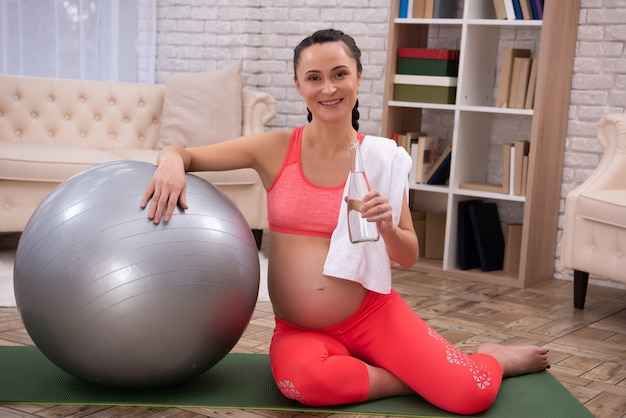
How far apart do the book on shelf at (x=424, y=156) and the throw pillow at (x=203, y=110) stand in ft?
3.02

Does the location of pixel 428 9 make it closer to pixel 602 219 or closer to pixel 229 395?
pixel 602 219

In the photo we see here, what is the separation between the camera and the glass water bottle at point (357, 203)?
1817mm

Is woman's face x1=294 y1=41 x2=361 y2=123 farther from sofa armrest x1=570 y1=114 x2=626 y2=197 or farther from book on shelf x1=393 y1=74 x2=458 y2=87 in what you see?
book on shelf x1=393 y1=74 x2=458 y2=87

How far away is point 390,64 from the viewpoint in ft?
13.1

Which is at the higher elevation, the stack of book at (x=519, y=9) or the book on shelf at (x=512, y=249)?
the stack of book at (x=519, y=9)

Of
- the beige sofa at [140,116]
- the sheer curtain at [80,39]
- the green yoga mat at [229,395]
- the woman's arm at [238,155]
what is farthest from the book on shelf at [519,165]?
the sheer curtain at [80,39]

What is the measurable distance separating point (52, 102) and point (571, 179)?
2.61 meters

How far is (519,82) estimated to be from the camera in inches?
148

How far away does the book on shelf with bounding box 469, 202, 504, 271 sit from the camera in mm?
3920

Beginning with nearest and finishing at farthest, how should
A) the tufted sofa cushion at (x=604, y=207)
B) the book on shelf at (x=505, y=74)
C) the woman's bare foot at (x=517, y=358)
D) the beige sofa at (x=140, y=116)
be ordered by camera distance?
the woman's bare foot at (x=517, y=358)
the tufted sofa cushion at (x=604, y=207)
the book on shelf at (x=505, y=74)
the beige sofa at (x=140, y=116)

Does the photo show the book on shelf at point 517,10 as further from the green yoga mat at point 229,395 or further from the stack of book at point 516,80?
the green yoga mat at point 229,395

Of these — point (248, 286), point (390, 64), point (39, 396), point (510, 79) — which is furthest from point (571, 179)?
point (39, 396)

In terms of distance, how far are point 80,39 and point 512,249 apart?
268cm

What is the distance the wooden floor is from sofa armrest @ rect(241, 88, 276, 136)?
1.06 metres
